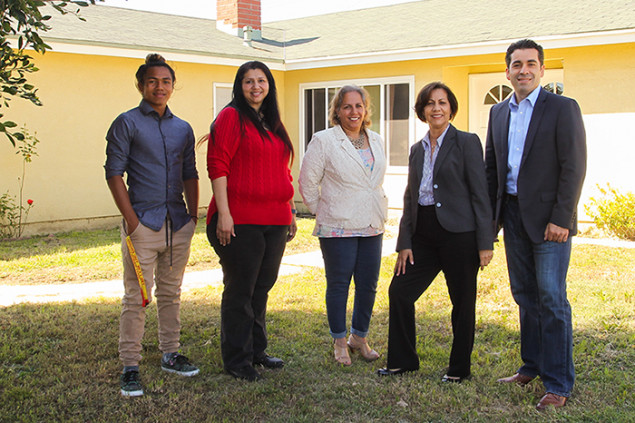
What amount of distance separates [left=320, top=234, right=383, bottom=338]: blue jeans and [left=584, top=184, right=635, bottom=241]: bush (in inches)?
276

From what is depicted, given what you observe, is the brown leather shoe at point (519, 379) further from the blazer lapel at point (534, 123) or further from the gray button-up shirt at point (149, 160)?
the gray button-up shirt at point (149, 160)

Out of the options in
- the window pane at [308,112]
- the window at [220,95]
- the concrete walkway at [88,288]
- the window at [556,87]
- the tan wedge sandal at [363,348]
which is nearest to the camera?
the tan wedge sandal at [363,348]

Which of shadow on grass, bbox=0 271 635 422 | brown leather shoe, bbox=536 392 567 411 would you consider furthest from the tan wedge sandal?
brown leather shoe, bbox=536 392 567 411

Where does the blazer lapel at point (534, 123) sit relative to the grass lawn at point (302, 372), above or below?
above

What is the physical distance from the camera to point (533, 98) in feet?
13.6

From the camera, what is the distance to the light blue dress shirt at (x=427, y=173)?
14.6 ft

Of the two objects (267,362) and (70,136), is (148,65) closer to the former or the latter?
(267,362)

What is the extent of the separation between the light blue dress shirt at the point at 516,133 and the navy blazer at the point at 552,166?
6cm

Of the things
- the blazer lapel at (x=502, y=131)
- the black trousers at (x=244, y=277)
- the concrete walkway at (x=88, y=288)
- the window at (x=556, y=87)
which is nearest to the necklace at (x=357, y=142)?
the black trousers at (x=244, y=277)

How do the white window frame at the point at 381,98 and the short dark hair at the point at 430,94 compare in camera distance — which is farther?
the white window frame at the point at 381,98

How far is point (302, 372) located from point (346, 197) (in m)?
1.28

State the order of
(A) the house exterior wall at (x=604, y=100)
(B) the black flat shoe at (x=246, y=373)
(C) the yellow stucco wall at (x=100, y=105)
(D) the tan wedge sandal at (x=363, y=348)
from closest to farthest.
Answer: (B) the black flat shoe at (x=246, y=373) < (D) the tan wedge sandal at (x=363, y=348) < (A) the house exterior wall at (x=604, y=100) < (C) the yellow stucco wall at (x=100, y=105)

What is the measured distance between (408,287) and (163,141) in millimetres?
1902

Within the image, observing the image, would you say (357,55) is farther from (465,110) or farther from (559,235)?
(559,235)
